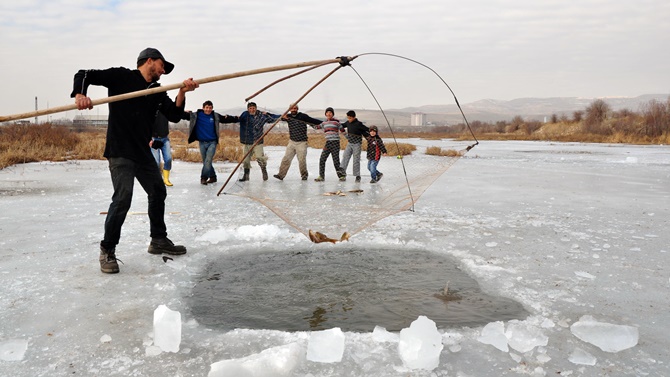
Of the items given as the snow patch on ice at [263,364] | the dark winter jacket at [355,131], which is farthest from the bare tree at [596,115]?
the snow patch on ice at [263,364]

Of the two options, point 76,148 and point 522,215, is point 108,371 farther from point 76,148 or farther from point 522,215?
point 76,148

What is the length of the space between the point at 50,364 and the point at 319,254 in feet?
8.31

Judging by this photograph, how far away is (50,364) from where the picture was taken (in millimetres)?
2424

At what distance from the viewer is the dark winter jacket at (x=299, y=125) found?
9.53 meters

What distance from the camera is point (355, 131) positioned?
1049 centimetres

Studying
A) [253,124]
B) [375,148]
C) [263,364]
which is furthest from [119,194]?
[375,148]

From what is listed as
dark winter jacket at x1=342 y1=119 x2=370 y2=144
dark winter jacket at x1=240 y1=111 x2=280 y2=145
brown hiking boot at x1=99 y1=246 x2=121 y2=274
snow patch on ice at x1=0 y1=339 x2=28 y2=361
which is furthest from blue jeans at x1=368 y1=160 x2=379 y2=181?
snow patch on ice at x1=0 y1=339 x2=28 y2=361

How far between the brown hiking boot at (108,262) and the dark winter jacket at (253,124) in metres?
5.31

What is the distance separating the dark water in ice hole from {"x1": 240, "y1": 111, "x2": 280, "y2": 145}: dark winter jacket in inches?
193

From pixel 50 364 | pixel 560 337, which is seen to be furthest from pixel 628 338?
pixel 50 364

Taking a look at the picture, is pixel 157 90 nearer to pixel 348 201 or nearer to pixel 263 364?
pixel 263 364

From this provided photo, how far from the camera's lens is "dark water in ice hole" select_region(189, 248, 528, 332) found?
9.91ft

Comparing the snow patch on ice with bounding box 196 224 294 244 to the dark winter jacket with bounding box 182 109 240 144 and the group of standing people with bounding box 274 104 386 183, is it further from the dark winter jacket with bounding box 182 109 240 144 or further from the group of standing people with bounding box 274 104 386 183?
the dark winter jacket with bounding box 182 109 240 144

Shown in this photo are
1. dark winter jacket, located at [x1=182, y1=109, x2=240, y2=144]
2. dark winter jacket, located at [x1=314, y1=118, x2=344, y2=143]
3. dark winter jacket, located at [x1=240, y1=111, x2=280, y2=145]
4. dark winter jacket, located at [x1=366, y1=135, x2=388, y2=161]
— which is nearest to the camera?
dark winter jacket, located at [x1=240, y1=111, x2=280, y2=145]
